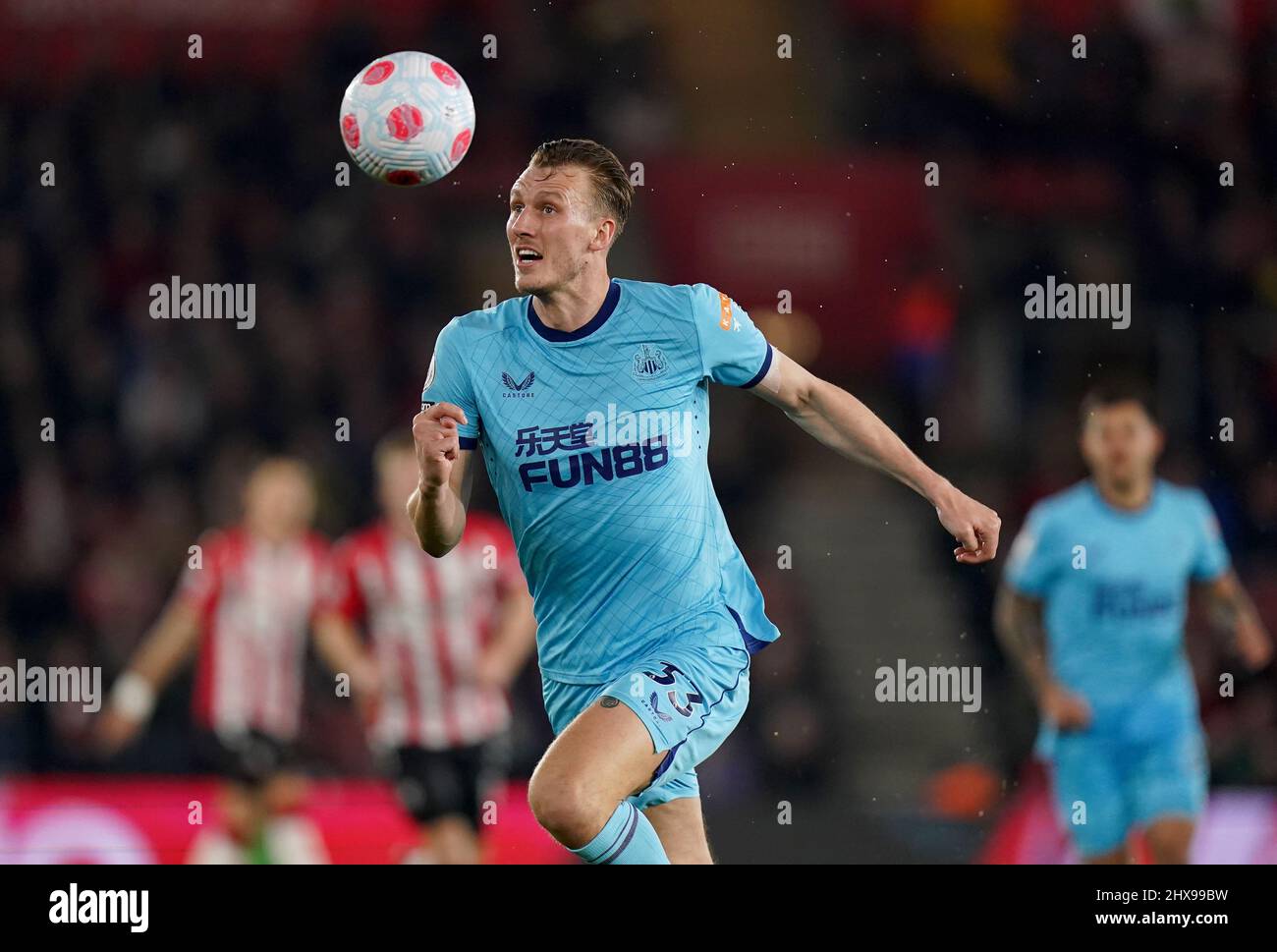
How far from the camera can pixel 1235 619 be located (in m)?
6.96

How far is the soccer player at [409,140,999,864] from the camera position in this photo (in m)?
4.54

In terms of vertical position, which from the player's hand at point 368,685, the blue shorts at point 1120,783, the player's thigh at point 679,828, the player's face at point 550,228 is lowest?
the blue shorts at point 1120,783

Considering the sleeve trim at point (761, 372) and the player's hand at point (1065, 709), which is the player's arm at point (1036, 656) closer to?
the player's hand at point (1065, 709)

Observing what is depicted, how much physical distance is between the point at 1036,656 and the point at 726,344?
3009mm

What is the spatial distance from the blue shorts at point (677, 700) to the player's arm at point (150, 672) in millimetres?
4023

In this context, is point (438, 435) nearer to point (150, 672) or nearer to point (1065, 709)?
point (1065, 709)

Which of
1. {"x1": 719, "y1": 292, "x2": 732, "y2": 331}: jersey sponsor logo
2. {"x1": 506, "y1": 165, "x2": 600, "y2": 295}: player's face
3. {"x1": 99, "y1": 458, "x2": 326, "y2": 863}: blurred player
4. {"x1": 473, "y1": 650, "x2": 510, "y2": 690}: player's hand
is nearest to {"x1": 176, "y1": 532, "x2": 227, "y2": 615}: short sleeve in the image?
{"x1": 99, "y1": 458, "x2": 326, "y2": 863}: blurred player

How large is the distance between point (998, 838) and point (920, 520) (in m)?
2.90

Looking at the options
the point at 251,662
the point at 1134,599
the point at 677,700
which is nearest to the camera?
the point at 677,700

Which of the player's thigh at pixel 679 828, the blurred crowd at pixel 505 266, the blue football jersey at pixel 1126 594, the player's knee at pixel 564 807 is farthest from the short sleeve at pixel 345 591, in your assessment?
the player's knee at pixel 564 807

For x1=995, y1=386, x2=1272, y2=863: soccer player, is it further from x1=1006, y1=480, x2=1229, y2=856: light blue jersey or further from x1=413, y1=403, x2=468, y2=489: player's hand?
x1=413, y1=403, x2=468, y2=489: player's hand

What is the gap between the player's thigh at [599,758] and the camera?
4164mm

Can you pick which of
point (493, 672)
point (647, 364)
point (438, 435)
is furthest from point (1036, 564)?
point (438, 435)

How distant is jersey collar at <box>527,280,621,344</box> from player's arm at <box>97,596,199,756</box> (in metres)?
4.23
